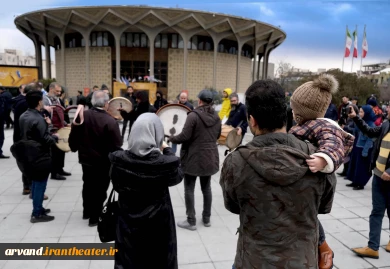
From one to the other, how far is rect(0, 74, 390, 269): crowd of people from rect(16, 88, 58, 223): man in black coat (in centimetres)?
1

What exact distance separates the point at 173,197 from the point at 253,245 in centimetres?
391

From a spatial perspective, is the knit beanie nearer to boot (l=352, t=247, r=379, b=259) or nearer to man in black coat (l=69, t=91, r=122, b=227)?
boot (l=352, t=247, r=379, b=259)

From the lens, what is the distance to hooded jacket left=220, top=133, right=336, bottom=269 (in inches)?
55.3

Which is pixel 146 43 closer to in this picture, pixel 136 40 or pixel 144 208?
pixel 136 40

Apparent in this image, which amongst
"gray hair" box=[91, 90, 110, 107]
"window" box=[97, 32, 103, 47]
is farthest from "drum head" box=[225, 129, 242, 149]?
"window" box=[97, 32, 103, 47]

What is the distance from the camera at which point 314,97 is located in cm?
175

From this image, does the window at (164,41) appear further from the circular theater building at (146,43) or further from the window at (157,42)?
the window at (157,42)

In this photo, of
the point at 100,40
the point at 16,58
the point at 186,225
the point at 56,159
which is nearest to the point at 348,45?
the point at 100,40

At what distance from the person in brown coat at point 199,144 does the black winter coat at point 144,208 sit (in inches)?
58.9

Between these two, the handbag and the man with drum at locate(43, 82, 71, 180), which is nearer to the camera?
the handbag

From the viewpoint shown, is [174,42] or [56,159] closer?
[56,159]

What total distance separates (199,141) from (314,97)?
7.54ft

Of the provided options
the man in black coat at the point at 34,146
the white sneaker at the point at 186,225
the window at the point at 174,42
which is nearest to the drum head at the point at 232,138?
the white sneaker at the point at 186,225

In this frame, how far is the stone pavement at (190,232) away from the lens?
129 inches
